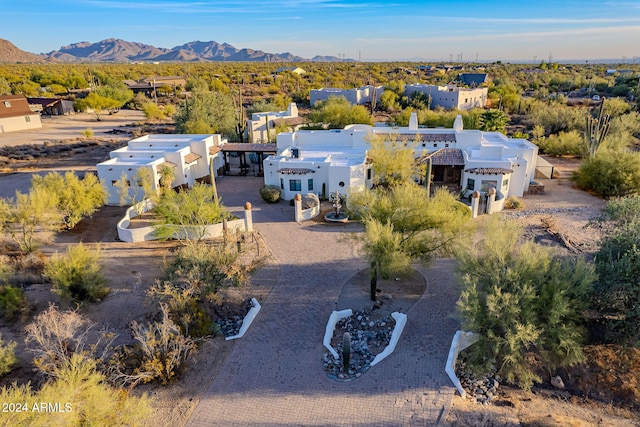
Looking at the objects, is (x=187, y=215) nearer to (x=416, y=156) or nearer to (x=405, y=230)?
(x=405, y=230)

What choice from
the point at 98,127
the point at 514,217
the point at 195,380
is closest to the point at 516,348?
the point at 195,380

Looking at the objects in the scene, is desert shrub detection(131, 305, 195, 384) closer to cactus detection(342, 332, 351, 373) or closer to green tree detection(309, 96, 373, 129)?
cactus detection(342, 332, 351, 373)

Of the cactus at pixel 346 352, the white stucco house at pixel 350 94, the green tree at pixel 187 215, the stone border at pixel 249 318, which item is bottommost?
the stone border at pixel 249 318

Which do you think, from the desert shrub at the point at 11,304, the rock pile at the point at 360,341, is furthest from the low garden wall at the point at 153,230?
the rock pile at the point at 360,341

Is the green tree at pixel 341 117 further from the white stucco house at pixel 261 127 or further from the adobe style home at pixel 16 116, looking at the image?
the adobe style home at pixel 16 116

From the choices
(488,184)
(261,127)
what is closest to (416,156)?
(488,184)

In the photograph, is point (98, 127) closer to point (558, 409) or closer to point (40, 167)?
point (40, 167)

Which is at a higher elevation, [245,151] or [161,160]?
[161,160]
